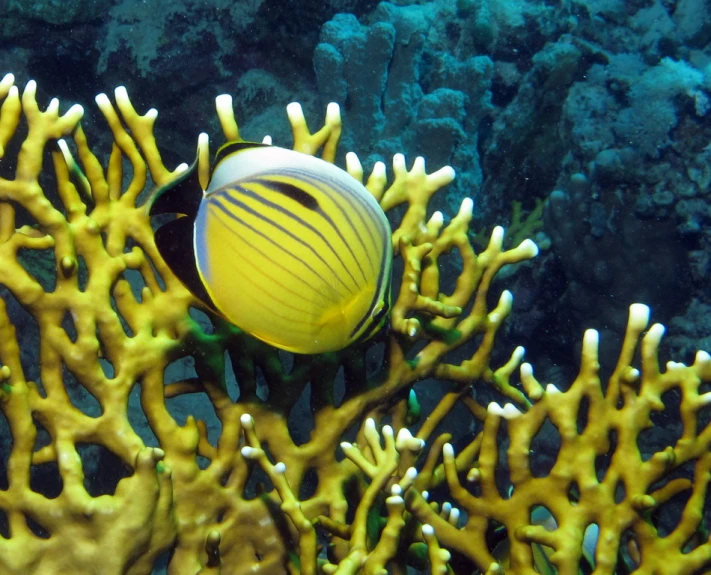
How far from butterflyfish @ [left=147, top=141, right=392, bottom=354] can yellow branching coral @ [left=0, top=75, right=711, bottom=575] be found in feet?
2.30

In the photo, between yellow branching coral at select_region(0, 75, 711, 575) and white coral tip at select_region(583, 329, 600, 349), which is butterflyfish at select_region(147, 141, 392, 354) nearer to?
yellow branching coral at select_region(0, 75, 711, 575)

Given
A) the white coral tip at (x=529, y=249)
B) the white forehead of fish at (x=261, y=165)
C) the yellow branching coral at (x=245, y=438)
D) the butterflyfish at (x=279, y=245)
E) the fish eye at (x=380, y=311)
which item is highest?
the white forehead of fish at (x=261, y=165)

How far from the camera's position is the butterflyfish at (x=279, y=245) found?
131cm

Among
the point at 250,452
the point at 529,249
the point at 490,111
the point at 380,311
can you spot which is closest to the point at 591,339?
the point at 529,249

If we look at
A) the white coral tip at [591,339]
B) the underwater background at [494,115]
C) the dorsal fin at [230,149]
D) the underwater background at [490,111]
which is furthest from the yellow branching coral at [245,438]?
the underwater background at [490,111]

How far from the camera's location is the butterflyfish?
1307mm

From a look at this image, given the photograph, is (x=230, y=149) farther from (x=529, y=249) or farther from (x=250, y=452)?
(x=529, y=249)

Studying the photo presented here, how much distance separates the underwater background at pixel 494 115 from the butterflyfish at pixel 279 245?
12.7 feet

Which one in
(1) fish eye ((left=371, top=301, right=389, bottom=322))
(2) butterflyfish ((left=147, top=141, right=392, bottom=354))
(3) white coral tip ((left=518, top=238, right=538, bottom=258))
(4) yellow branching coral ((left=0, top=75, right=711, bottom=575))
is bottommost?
(4) yellow branching coral ((left=0, top=75, right=711, bottom=575))

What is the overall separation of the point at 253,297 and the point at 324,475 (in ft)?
3.82

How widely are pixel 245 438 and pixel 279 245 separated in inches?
38.6

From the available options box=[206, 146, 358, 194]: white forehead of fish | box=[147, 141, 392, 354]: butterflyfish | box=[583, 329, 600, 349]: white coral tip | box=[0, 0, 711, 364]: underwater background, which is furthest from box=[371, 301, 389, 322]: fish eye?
box=[0, 0, 711, 364]: underwater background

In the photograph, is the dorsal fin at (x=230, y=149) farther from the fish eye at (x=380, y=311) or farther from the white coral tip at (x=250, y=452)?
the white coral tip at (x=250, y=452)

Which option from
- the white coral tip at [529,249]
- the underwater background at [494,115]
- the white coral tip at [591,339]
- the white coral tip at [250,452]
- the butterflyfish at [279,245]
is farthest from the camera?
the underwater background at [494,115]
